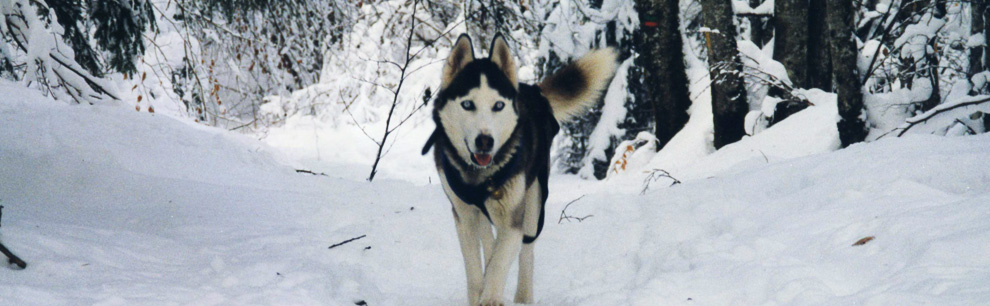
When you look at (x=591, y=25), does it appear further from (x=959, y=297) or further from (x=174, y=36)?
(x=959, y=297)

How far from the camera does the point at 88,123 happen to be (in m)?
6.83

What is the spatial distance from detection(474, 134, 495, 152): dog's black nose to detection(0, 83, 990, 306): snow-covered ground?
950 mm

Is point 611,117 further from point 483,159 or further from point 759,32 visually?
point 483,159

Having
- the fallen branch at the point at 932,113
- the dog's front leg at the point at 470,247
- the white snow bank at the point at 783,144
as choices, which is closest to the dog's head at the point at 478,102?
the dog's front leg at the point at 470,247

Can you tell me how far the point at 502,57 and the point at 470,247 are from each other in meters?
0.97

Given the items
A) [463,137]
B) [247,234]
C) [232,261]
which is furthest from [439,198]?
[463,137]

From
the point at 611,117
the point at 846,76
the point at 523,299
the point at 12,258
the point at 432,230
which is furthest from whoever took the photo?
the point at 611,117

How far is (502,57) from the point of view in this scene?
11.6 ft

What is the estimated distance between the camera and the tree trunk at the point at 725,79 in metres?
7.70

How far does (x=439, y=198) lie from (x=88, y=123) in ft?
11.4

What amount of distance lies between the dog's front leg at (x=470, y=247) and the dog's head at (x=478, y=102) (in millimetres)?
298

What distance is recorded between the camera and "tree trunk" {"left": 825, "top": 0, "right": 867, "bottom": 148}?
609cm

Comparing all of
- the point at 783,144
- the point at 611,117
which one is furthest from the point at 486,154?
the point at 611,117

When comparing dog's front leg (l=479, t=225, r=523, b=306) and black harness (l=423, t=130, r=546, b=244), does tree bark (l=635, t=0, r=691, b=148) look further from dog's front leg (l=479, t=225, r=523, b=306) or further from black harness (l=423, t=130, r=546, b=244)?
dog's front leg (l=479, t=225, r=523, b=306)
